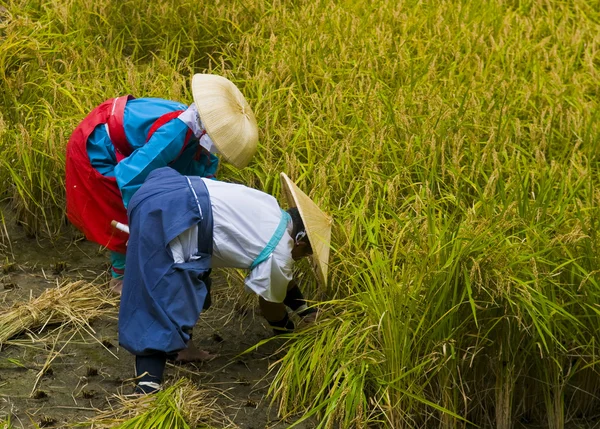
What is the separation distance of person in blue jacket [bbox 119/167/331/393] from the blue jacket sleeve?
0.27 m

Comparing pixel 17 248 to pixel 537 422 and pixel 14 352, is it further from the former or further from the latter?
pixel 537 422

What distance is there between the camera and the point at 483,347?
3.47m

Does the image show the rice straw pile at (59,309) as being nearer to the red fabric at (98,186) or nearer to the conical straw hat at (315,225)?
the red fabric at (98,186)

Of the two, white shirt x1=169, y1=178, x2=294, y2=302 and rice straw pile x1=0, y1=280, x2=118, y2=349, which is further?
rice straw pile x1=0, y1=280, x2=118, y2=349

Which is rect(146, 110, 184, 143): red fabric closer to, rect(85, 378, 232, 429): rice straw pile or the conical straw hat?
the conical straw hat

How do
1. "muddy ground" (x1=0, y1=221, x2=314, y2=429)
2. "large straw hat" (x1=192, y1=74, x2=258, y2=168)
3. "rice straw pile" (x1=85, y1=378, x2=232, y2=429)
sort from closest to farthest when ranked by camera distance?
1. "rice straw pile" (x1=85, y1=378, x2=232, y2=429)
2. "muddy ground" (x1=0, y1=221, x2=314, y2=429)
3. "large straw hat" (x1=192, y1=74, x2=258, y2=168)

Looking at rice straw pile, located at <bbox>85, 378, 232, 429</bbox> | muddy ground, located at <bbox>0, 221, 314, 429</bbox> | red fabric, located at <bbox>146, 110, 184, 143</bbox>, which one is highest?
red fabric, located at <bbox>146, 110, 184, 143</bbox>

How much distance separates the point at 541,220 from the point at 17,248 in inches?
102

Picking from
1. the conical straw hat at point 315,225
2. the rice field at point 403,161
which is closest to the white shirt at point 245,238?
the conical straw hat at point 315,225

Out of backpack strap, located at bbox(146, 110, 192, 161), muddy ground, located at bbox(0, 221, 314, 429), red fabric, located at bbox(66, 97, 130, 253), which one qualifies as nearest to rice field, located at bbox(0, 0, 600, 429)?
muddy ground, located at bbox(0, 221, 314, 429)

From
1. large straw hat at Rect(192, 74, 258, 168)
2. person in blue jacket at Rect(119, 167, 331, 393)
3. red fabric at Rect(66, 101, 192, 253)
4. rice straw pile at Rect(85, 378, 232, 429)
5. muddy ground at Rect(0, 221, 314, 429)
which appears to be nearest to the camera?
rice straw pile at Rect(85, 378, 232, 429)

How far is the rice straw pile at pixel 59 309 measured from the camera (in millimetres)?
3883

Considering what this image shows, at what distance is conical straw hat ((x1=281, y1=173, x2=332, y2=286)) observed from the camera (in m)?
3.45

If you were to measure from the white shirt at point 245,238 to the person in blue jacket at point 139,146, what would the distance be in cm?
33
